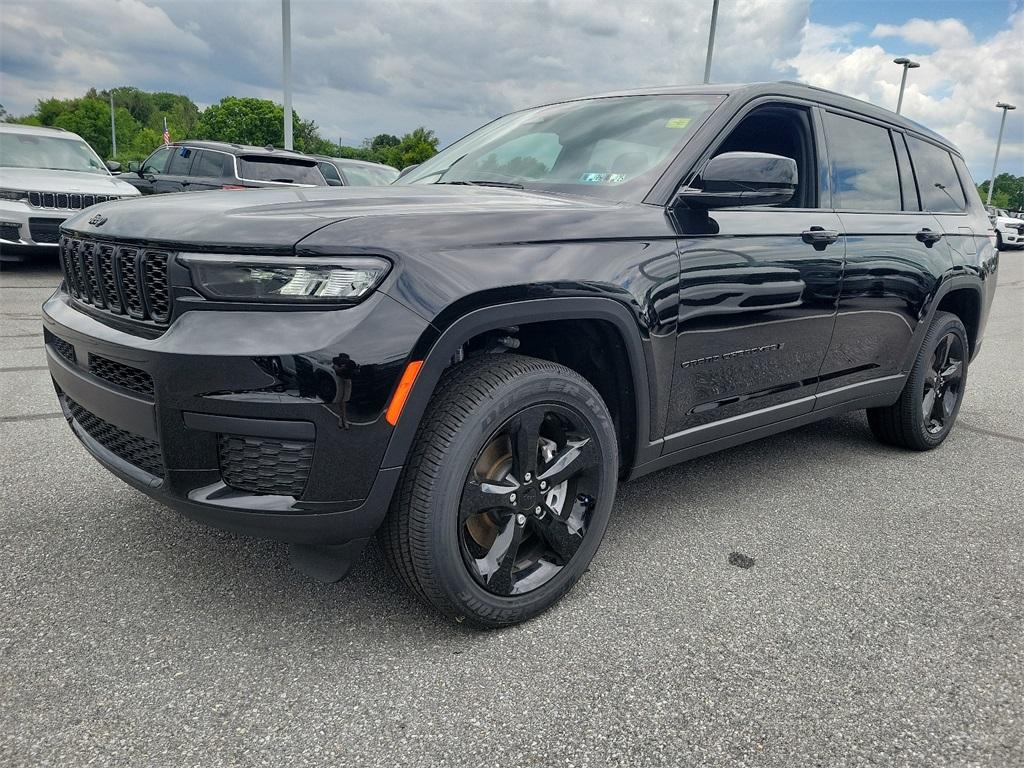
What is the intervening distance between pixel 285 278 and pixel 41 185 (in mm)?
8385

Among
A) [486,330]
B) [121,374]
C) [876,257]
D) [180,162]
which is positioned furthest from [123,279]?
[180,162]

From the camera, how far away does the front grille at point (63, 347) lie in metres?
2.34

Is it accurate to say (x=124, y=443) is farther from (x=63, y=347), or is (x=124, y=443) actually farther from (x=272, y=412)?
(x=272, y=412)

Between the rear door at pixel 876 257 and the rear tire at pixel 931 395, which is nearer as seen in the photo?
the rear door at pixel 876 257

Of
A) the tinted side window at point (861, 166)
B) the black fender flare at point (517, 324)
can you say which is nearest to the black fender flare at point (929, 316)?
the tinted side window at point (861, 166)

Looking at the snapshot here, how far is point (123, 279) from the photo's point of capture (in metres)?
2.11

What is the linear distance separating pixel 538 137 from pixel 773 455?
82.7 inches

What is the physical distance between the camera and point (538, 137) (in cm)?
326

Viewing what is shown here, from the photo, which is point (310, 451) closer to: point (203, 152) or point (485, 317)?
point (485, 317)

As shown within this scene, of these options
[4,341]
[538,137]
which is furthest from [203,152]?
[538,137]

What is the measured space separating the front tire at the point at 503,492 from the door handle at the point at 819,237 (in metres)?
1.29

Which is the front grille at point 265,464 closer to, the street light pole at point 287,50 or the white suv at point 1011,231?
the street light pole at point 287,50

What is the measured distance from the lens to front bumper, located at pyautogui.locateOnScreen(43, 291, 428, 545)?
6.08ft

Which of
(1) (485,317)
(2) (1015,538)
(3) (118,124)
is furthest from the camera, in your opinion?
(3) (118,124)
